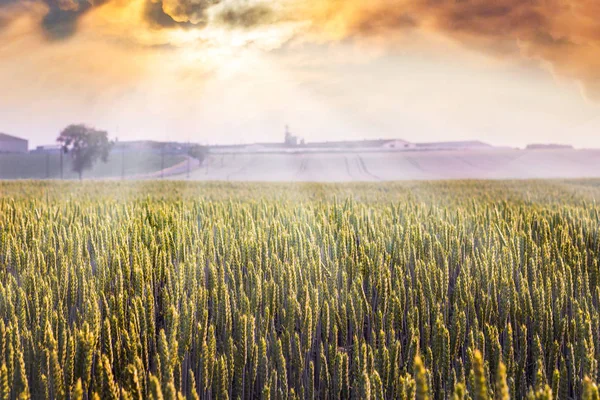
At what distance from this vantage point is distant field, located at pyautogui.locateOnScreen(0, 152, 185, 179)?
68.8 m

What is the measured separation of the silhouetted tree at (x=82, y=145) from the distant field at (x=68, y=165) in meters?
5.89

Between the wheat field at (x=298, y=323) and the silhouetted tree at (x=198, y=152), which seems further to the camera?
the silhouetted tree at (x=198, y=152)

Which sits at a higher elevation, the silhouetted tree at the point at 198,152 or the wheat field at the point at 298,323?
the silhouetted tree at the point at 198,152

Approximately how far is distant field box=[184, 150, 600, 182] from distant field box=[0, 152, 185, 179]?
7.71 metres

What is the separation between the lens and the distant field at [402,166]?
55219 mm

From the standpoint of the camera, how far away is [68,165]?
70625 millimetres

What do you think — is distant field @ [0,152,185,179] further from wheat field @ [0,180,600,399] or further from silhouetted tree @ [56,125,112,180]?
wheat field @ [0,180,600,399]

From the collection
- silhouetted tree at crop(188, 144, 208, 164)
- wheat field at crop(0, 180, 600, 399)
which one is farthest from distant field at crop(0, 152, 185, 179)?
wheat field at crop(0, 180, 600, 399)

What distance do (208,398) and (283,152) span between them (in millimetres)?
71944

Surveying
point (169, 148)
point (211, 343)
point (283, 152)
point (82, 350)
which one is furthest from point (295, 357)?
point (169, 148)

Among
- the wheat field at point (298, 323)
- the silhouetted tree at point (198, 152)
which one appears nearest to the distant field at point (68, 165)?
the silhouetted tree at point (198, 152)

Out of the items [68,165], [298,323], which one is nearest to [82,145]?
[68,165]

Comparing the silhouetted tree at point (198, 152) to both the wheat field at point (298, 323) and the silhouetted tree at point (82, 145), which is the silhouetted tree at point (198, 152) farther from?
the wheat field at point (298, 323)

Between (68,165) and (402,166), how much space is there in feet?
148
